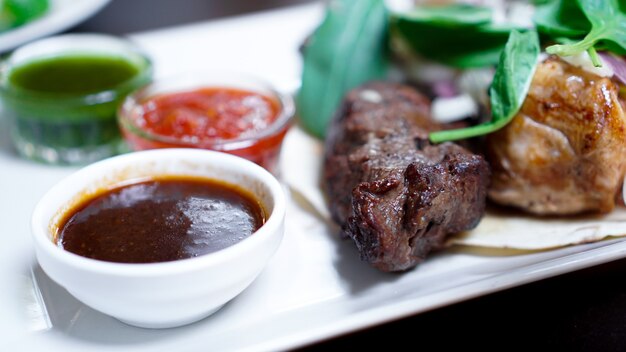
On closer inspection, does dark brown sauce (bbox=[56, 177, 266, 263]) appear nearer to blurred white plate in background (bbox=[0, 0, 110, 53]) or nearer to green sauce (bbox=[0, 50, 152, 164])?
green sauce (bbox=[0, 50, 152, 164])

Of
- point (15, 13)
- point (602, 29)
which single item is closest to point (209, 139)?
point (602, 29)

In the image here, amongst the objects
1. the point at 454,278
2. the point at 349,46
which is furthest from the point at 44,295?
the point at 349,46

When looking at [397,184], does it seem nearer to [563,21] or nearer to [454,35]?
[563,21]

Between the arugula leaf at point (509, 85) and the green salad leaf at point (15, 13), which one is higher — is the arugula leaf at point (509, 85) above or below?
above

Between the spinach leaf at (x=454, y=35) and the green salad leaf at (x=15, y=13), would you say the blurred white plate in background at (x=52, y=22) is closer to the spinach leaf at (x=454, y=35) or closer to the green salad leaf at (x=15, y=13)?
the green salad leaf at (x=15, y=13)

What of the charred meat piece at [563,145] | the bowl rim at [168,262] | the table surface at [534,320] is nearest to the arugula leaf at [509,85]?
the charred meat piece at [563,145]

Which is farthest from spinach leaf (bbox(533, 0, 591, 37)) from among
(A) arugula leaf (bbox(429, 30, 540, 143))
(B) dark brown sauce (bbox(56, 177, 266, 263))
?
(B) dark brown sauce (bbox(56, 177, 266, 263))

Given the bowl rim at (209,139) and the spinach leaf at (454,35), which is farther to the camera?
the spinach leaf at (454,35)

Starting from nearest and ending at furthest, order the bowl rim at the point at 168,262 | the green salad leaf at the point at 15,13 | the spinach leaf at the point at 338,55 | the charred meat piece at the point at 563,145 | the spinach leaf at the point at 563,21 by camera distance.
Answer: the bowl rim at the point at 168,262, the charred meat piece at the point at 563,145, the spinach leaf at the point at 563,21, the spinach leaf at the point at 338,55, the green salad leaf at the point at 15,13
